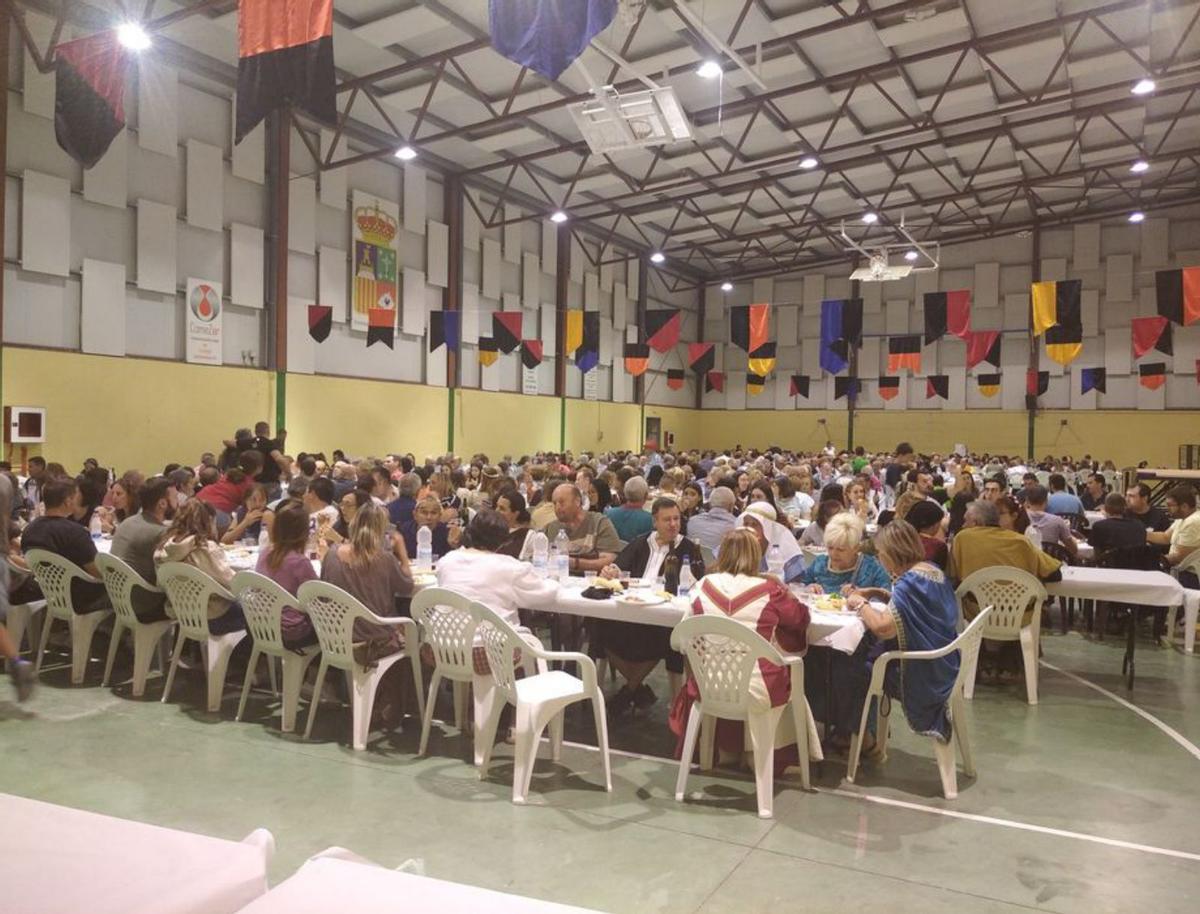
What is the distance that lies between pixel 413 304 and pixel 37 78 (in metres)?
6.72

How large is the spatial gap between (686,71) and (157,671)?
393 inches

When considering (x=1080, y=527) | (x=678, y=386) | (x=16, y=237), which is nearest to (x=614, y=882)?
(x=1080, y=527)

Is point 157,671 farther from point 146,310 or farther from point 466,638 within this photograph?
point 146,310

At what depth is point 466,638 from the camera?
3.91 meters

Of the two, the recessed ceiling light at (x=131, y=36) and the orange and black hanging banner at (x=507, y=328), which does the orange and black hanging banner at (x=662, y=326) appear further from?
the recessed ceiling light at (x=131, y=36)

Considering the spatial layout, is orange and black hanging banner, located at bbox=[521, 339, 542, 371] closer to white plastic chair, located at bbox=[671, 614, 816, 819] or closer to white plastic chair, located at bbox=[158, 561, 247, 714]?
white plastic chair, located at bbox=[158, 561, 247, 714]

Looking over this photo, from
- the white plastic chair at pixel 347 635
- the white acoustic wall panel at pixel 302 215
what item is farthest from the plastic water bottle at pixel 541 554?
the white acoustic wall panel at pixel 302 215

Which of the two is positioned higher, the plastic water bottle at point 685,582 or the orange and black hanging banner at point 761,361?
the orange and black hanging banner at point 761,361

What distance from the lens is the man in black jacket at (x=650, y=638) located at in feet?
15.5

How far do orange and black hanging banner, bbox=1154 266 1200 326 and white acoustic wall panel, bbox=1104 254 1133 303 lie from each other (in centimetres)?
999

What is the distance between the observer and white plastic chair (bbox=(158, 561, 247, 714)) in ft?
15.1

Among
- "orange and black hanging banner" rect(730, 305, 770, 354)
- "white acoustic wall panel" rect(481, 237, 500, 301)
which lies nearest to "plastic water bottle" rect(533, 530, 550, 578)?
"orange and black hanging banner" rect(730, 305, 770, 354)

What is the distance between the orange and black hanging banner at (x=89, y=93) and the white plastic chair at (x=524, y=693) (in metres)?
6.27

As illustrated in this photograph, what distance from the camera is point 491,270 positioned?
57.5 ft
